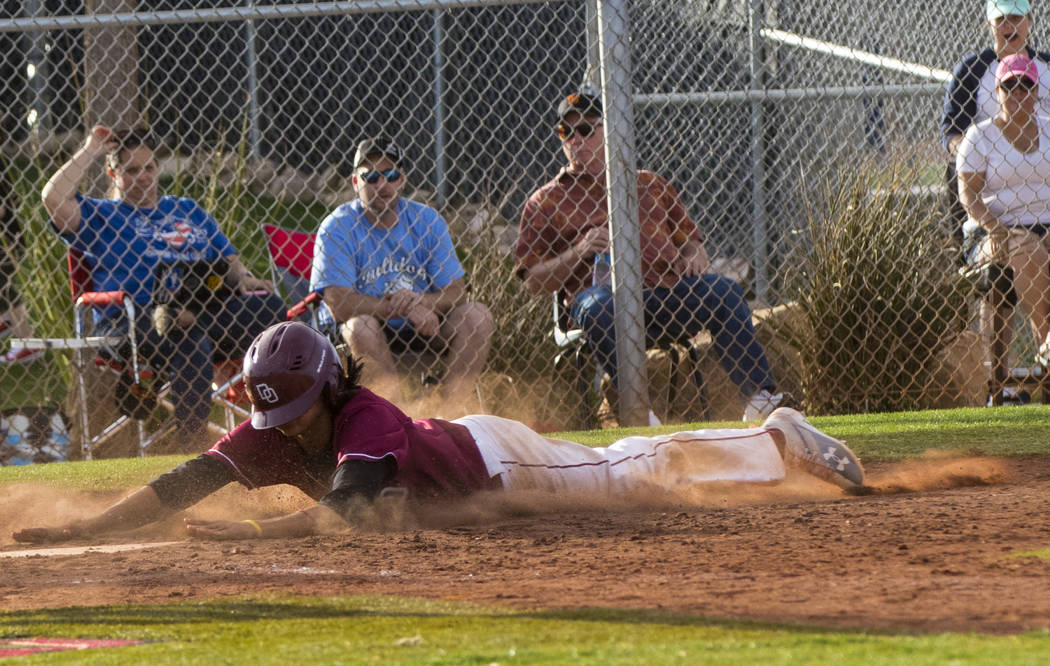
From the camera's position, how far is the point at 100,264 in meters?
7.23

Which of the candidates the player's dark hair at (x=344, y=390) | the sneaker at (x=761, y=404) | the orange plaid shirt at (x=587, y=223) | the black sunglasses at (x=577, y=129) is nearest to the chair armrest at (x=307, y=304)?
the orange plaid shirt at (x=587, y=223)

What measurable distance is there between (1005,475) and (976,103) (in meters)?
2.93

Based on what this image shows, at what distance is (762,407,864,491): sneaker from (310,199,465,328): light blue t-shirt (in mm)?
2657

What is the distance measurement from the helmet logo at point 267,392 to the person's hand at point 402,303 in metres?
2.72

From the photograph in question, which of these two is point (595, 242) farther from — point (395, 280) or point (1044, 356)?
point (1044, 356)

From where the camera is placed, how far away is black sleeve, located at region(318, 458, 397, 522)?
432cm

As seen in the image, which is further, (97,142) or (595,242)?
(595,242)

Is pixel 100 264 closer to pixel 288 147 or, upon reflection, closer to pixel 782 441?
pixel 782 441

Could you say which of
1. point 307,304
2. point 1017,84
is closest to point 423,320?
point 307,304

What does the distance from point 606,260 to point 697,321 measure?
595mm

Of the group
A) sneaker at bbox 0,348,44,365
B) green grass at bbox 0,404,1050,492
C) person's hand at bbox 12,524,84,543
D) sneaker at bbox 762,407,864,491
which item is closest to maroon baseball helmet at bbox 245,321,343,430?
person's hand at bbox 12,524,84,543

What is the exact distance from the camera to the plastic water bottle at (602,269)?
23.6ft

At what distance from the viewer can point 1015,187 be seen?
23.7ft

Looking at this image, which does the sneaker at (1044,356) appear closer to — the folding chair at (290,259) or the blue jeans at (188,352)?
the blue jeans at (188,352)
